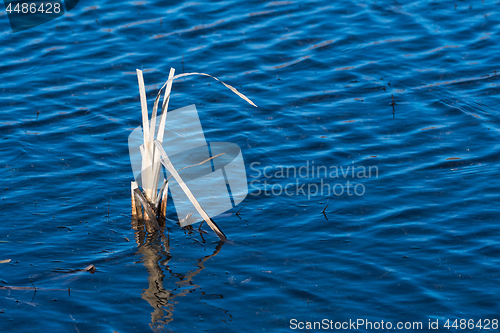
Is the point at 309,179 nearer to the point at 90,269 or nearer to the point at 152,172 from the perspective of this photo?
the point at 152,172

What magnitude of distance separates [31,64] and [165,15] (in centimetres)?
329

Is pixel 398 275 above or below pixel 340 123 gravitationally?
below

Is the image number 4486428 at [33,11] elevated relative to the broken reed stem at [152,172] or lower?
elevated

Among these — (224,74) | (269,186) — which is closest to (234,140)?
(269,186)

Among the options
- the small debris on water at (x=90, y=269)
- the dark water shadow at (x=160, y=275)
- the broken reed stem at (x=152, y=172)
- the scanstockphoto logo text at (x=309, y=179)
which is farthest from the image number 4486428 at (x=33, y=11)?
the small debris on water at (x=90, y=269)

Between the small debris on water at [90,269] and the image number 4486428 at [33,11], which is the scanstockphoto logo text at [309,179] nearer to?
the small debris on water at [90,269]

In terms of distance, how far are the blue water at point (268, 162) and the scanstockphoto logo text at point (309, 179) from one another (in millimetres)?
41

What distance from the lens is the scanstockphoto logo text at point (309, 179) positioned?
7836 mm

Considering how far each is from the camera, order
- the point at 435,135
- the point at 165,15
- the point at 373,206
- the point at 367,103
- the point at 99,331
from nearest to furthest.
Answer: the point at 99,331, the point at 373,206, the point at 435,135, the point at 367,103, the point at 165,15

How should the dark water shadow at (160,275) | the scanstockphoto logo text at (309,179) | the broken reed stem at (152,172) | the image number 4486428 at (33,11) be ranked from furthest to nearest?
the image number 4486428 at (33,11) < the scanstockphoto logo text at (309,179) < the broken reed stem at (152,172) < the dark water shadow at (160,275)

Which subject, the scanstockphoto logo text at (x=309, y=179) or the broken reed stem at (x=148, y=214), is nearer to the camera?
the broken reed stem at (x=148, y=214)

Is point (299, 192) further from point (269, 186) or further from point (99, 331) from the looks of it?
point (99, 331)

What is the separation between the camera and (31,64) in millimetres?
11281

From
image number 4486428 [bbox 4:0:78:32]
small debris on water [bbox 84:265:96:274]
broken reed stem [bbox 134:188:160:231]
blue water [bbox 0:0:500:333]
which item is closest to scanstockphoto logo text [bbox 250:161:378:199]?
blue water [bbox 0:0:500:333]
